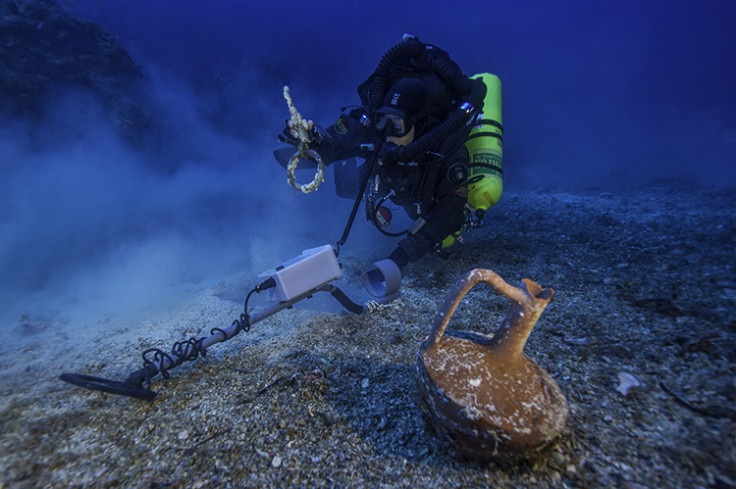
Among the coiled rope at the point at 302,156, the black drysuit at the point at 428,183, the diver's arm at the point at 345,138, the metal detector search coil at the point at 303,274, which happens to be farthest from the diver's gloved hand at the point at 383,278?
the diver's arm at the point at 345,138

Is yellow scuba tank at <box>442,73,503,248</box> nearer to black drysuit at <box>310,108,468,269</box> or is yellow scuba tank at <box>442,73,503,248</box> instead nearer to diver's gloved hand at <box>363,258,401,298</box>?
black drysuit at <box>310,108,468,269</box>

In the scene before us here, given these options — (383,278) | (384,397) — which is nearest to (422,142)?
(383,278)

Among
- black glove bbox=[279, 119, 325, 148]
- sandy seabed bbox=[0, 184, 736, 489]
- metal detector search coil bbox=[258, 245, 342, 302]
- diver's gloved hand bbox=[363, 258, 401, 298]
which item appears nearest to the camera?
sandy seabed bbox=[0, 184, 736, 489]

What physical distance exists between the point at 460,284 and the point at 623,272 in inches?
127

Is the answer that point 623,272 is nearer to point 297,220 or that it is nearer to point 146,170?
point 297,220

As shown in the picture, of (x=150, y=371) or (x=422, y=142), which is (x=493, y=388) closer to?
(x=150, y=371)

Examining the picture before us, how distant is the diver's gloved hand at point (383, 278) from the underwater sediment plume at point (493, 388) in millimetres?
1557

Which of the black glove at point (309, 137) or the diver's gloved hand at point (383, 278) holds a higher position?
the black glove at point (309, 137)

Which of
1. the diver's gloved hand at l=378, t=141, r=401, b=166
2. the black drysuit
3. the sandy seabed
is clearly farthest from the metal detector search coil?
the diver's gloved hand at l=378, t=141, r=401, b=166

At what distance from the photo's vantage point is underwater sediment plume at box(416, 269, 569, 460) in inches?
50.3

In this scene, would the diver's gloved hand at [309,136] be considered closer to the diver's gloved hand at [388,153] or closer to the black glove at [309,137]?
the black glove at [309,137]

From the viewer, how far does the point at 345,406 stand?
6.51 ft

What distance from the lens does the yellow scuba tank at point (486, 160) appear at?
4.39 metres

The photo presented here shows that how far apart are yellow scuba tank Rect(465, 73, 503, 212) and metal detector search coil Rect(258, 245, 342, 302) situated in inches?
116
